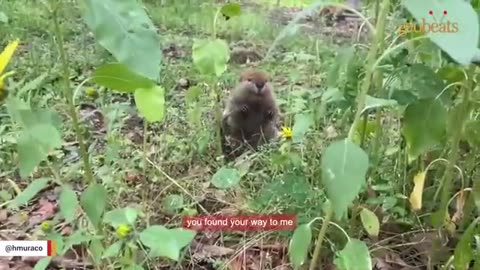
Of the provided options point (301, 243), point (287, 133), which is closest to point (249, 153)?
point (287, 133)

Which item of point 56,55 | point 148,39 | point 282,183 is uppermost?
point 148,39

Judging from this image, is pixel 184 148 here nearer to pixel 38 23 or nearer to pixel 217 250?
pixel 217 250

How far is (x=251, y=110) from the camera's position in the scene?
6.02 feet

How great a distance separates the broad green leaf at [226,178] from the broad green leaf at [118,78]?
384mm

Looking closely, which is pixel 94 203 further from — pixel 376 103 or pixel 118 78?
pixel 376 103

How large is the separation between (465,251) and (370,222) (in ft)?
0.52

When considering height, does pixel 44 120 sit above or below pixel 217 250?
above

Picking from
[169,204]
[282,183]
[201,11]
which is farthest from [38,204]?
[201,11]

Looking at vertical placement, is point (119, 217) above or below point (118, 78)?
below

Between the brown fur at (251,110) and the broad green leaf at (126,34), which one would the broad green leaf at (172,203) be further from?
the broad green leaf at (126,34)

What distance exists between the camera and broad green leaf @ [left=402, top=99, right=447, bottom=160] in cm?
114

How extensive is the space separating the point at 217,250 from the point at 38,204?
1.19ft

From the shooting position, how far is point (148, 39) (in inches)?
37.4

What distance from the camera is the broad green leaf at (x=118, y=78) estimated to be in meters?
1.13
